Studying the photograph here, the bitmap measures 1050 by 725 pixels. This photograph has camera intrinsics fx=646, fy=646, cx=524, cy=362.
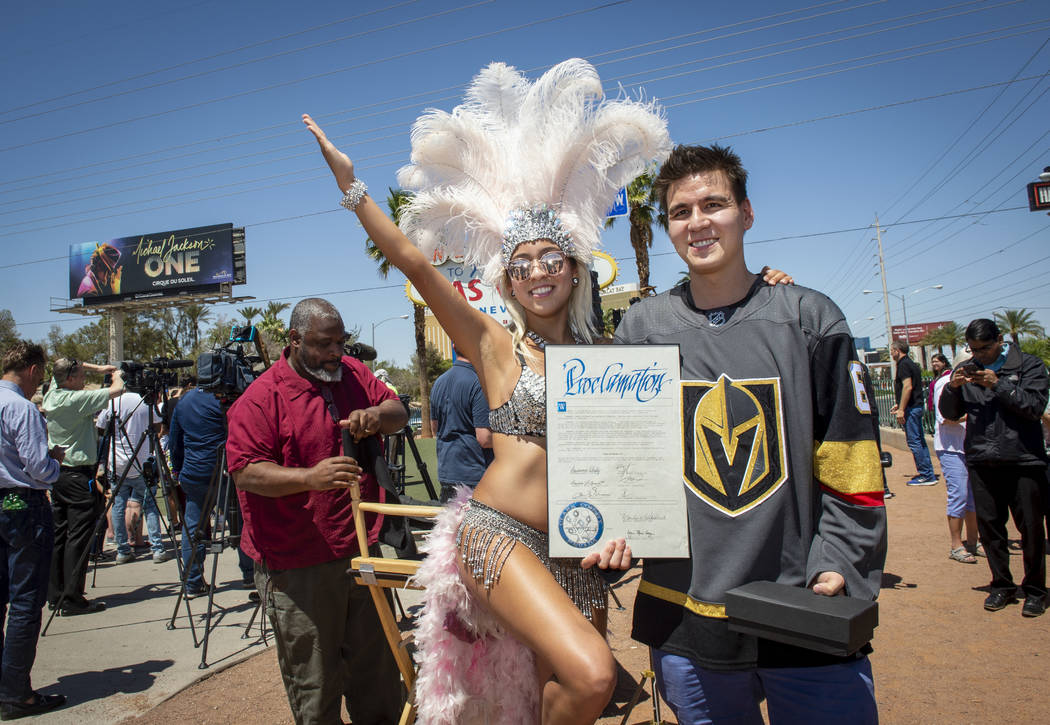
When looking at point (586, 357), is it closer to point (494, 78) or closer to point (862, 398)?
point (862, 398)

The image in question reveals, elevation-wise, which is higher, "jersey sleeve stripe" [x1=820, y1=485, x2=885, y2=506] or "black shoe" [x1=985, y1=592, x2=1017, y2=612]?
"jersey sleeve stripe" [x1=820, y1=485, x2=885, y2=506]

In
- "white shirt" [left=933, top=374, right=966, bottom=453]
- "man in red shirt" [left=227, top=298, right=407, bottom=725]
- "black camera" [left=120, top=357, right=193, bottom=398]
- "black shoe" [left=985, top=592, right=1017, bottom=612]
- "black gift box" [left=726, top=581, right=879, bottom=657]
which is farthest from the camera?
"white shirt" [left=933, top=374, right=966, bottom=453]

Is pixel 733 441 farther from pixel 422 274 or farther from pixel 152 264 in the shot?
pixel 152 264

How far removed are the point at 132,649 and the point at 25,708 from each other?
105 cm

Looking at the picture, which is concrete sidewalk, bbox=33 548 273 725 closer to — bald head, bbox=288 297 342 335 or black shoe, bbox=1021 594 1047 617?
bald head, bbox=288 297 342 335

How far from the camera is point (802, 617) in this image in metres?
1.48

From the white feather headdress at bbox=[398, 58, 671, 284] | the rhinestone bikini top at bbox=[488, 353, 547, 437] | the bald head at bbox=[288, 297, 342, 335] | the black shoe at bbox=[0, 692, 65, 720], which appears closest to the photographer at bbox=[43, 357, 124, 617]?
the black shoe at bbox=[0, 692, 65, 720]

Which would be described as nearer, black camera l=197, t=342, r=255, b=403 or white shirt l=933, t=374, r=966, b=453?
black camera l=197, t=342, r=255, b=403

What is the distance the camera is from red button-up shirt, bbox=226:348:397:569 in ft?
9.30

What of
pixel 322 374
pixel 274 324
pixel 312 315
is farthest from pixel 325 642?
pixel 274 324

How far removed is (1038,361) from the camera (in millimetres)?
4598

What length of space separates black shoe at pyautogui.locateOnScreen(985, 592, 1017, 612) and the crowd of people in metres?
3.91

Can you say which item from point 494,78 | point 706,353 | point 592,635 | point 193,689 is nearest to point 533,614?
point 592,635

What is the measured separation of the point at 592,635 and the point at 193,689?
3325 mm
